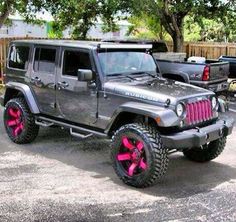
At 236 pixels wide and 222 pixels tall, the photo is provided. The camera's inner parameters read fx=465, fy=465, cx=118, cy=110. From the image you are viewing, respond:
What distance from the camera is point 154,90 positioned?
616cm

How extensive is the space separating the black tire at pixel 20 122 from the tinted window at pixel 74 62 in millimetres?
1122

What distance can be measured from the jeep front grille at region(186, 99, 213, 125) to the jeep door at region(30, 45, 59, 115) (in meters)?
2.33

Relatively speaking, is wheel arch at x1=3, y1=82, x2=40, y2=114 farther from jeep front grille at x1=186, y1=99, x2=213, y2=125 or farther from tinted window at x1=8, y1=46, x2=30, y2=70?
jeep front grille at x1=186, y1=99, x2=213, y2=125

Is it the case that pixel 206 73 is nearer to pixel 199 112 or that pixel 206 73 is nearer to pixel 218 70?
pixel 218 70

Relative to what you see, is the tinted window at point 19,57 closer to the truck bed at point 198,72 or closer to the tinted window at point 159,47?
the truck bed at point 198,72

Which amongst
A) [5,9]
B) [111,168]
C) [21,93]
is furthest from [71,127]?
[5,9]

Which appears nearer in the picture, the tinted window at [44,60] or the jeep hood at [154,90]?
the jeep hood at [154,90]

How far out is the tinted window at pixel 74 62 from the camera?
22.3 feet

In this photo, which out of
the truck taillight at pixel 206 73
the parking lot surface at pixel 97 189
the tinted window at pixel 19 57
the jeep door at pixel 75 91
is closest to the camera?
the parking lot surface at pixel 97 189

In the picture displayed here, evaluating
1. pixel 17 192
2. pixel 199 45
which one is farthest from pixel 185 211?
pixel 199 45

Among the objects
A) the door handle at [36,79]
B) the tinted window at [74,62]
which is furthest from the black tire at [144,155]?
the door handle at [36,79]

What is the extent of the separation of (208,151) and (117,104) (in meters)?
1.62

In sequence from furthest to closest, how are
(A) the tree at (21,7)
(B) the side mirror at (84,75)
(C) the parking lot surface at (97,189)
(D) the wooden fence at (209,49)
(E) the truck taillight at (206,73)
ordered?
(D) the wooden fence at (209,49)
(A) the tree at (21,7)
(E) the truck taillight at (206,73)
(B) the side mirror at (84,75)
(C) the parking lot surface at (97,189)

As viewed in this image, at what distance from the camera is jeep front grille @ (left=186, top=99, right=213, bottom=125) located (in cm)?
597
